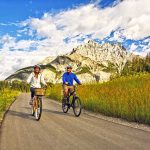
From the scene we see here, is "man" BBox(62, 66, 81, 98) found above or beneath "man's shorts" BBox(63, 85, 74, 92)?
above

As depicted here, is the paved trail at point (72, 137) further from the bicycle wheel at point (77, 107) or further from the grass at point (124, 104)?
the bicycle wheel at point (77, 107)

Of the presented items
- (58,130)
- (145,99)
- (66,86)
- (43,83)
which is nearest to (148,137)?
(58,130)

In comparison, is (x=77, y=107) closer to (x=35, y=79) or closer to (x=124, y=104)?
(x=124, y=104)

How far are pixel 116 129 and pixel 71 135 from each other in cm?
193

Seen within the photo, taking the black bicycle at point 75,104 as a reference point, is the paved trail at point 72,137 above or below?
below

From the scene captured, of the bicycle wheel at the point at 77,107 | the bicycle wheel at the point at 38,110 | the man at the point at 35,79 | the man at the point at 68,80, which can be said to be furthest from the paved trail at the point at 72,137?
the man at the point at 68,80

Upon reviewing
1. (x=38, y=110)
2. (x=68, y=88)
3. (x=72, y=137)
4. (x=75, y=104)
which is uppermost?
(x=68, y=88)

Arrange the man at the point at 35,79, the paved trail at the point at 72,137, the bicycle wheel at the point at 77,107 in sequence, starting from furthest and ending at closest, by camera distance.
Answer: the bicycle wheel at the point at 77,107 < the man at the point at 35,79 < the paved trail at the point at 72,137

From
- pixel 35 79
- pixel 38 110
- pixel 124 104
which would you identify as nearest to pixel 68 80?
pixel 35 79

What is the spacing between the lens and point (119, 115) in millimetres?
16891

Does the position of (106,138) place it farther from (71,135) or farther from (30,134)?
(30,134)

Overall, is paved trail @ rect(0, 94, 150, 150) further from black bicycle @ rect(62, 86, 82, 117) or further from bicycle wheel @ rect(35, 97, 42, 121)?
black bicycle @ rect(62, 86, 82, 117)

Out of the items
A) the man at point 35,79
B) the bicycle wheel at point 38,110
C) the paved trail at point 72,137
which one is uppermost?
the man at point 35,79

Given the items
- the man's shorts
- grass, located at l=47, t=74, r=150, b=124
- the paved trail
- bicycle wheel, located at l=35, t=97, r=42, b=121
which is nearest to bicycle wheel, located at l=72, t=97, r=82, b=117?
the man's shorts
